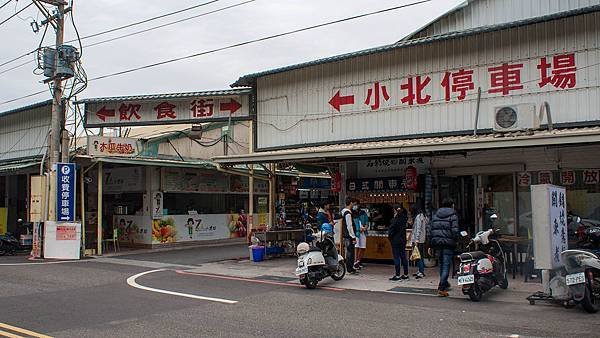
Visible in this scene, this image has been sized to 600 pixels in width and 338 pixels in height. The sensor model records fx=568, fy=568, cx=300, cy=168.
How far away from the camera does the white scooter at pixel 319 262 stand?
11.5m

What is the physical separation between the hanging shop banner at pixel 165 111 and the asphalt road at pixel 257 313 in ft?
23.1

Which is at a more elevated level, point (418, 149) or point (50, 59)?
point (50, 59)

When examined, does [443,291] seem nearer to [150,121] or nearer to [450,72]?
[450,72]

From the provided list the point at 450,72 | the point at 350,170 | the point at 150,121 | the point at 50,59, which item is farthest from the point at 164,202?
the point at 450,72

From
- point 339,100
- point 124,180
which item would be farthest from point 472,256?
point 124,180

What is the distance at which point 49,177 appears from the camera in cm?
1889

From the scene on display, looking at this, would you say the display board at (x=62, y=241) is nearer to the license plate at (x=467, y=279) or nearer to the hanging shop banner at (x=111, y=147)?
the hanging shop banner at (x=111, y=147)

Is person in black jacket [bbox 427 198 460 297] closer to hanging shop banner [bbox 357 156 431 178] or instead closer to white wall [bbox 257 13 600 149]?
white wall [bbox 257 13 600 149]

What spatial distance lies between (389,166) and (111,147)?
373 inches

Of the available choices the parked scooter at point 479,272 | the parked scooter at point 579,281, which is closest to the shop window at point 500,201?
the parked scooter at point 479,272

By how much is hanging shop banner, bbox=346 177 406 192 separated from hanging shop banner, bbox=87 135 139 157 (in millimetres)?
8140

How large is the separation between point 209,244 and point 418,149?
1366 cm

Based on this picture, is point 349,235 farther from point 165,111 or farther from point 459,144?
point 165,111

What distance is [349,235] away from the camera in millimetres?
13516
